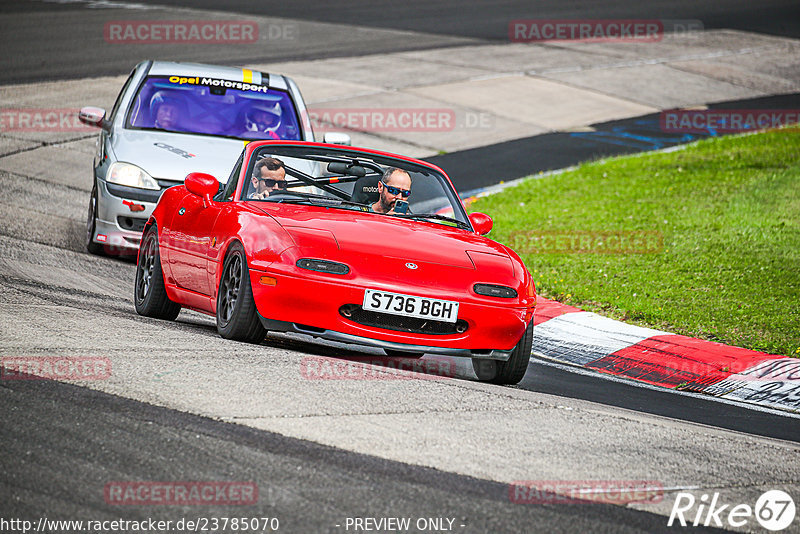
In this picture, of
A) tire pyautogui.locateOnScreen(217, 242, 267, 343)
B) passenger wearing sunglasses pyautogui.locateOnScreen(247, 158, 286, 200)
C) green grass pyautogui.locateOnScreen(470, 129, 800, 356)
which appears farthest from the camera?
green grass pyautogui.locateOnScreen(470, 129, 800, 356)

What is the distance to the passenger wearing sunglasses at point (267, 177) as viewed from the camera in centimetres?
805

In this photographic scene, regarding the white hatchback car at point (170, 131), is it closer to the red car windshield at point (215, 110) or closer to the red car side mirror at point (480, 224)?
the red car windshield at point (215, 110)

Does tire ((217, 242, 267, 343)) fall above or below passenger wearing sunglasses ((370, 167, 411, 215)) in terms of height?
below

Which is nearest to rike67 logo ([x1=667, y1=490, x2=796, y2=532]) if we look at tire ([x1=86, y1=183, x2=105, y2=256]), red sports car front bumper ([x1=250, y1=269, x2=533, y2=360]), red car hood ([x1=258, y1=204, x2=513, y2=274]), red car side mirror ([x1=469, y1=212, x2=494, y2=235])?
red sports car front bumper ([x1=250, y1=269, x2=533, y2=360])

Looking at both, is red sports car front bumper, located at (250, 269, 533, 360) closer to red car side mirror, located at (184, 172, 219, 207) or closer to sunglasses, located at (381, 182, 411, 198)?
red car side mirror, located at (184, 172, 219, 207)

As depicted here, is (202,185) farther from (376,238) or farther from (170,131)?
(170,131)

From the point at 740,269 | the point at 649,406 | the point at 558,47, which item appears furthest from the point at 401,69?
the point at 649,406

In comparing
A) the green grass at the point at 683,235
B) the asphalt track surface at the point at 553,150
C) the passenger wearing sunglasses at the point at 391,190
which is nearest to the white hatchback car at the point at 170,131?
the passenger wearing sunglasses at the point at 391,190

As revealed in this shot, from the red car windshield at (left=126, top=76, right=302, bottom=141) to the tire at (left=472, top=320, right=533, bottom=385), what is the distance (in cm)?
506

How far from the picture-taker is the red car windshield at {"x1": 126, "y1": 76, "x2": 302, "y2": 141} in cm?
1178

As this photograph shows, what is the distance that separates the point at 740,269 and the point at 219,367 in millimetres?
6737

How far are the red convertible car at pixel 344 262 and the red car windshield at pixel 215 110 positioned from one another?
330 centimetres

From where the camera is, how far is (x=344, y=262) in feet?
22.6

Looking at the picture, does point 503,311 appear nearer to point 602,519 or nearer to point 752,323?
point 602,519
